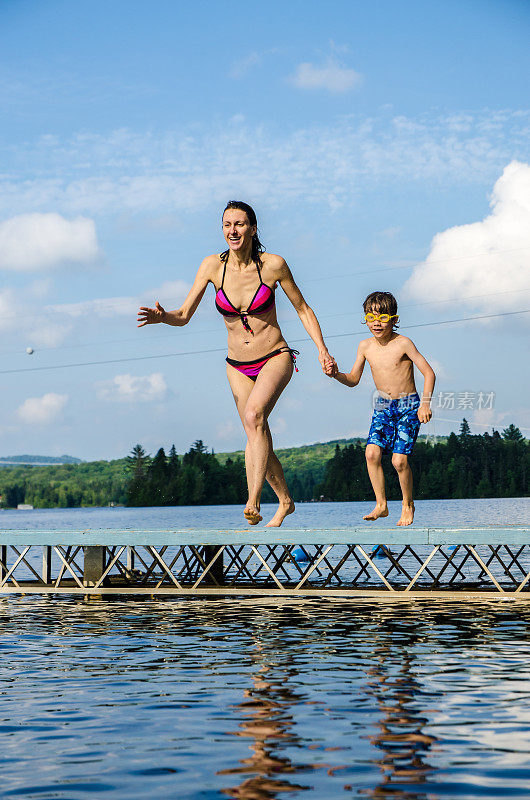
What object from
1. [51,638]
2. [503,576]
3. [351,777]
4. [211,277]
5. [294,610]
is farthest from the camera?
[503,576]

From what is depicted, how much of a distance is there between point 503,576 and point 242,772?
70.0ft

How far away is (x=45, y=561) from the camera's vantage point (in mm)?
19438

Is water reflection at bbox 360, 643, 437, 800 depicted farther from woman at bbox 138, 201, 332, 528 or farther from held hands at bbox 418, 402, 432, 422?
held hands at bbox 418, 402, 432, 422

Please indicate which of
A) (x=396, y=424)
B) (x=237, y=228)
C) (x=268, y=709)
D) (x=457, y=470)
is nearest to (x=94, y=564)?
(x=396, y=424)

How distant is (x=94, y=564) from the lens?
18688 mm

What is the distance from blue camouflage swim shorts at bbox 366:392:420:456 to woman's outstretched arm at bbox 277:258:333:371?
1485 mm

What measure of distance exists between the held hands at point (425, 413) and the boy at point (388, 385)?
13cm

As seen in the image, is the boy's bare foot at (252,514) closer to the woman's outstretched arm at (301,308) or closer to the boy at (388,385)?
the boy at (388,385)

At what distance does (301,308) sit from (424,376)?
2.00 meters

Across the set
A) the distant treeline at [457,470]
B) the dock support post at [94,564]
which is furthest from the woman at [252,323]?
the distant treeline at [457,470]

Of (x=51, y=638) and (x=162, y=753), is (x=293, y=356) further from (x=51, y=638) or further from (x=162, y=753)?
(x=162, y=753)

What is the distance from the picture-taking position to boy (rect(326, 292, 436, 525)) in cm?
1434

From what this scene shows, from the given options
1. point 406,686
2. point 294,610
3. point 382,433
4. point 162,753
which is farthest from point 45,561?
point 162,753

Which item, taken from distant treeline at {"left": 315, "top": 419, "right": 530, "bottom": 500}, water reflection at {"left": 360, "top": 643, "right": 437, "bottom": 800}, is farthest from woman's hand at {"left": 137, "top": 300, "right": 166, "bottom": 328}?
distant treeline at {"left": 315, "top": 419, "right": 530, "bottom": 500}
